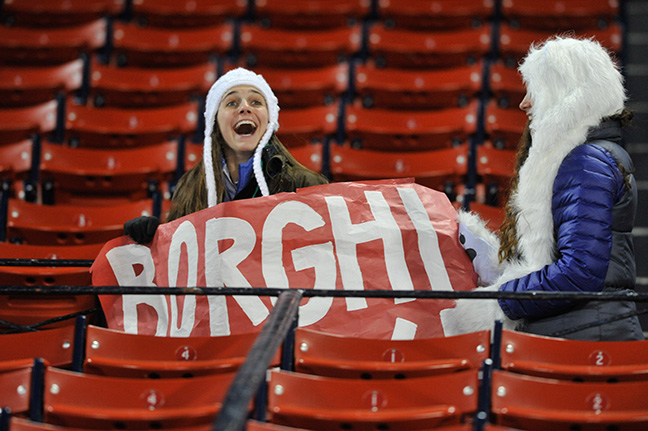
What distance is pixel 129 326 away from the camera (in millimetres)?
2625

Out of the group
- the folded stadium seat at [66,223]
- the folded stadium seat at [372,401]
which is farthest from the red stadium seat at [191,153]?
the folded stadium seat at [372,401]

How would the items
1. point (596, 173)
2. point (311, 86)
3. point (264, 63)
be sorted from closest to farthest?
point (596, 173) → point (311, 86) → point (264, 63)

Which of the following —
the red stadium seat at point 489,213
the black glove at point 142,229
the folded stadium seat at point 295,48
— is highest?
the folded stadium seat at point 295,48

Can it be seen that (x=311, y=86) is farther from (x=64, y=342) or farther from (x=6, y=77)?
(x=64, y=342)

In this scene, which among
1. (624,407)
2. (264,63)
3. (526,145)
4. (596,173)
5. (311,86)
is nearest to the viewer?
(624,407)

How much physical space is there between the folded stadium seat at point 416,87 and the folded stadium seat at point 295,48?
1.26 feet

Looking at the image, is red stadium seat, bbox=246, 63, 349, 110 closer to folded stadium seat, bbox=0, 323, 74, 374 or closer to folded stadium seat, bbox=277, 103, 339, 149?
folded stadium seat, bbox=277, 103, 339, 149

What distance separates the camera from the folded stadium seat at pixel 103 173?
14.0 feet

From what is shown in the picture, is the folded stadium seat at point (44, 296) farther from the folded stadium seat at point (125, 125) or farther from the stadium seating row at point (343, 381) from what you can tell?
the folded stadium seat at point (125, 125)

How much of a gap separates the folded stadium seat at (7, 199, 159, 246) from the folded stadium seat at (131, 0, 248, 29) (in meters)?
2.77

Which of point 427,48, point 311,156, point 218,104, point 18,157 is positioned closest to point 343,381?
point 218,104

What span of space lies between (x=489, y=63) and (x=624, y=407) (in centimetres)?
378

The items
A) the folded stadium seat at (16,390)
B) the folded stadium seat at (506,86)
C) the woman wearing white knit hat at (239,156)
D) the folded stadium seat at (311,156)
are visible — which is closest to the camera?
the folded stadium seat at (16,390)

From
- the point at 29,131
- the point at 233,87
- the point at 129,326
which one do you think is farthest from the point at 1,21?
the point at 129,326
